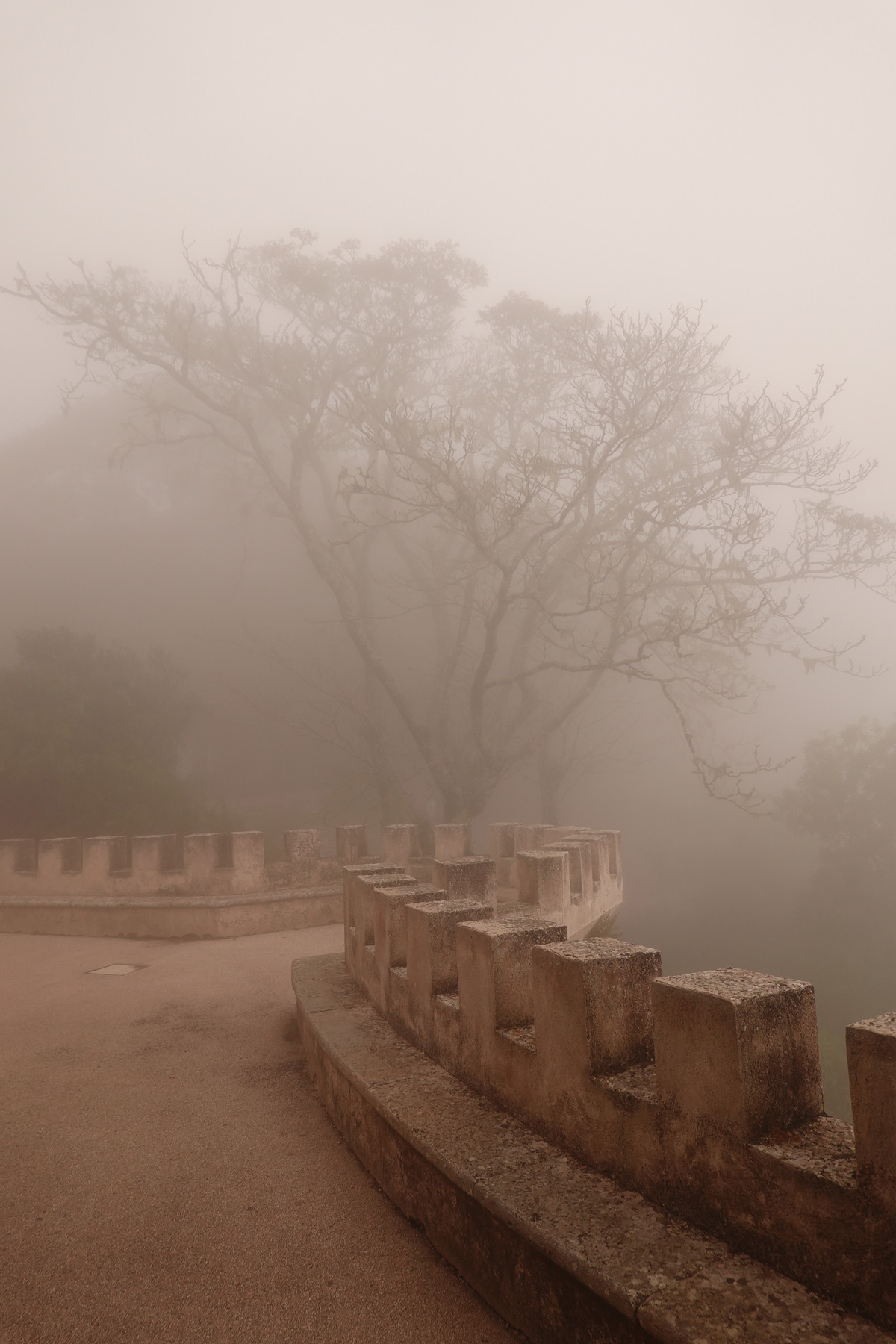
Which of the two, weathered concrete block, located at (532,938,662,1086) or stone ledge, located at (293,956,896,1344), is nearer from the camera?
stone ledge, located at (293,956,896,1344)

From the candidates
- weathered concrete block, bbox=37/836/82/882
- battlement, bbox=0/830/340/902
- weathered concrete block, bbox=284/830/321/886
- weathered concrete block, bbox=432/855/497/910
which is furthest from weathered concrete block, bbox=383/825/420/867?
weathered concrete block, bbox=432/855/497/910

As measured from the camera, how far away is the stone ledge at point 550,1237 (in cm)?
125

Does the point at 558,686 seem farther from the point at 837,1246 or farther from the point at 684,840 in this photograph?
the point at 837,1246

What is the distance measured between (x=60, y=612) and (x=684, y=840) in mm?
20326

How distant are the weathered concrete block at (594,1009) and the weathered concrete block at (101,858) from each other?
7598 mm

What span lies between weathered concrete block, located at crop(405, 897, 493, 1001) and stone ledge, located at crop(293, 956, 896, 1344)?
0.27 metres

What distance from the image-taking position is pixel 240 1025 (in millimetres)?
4188

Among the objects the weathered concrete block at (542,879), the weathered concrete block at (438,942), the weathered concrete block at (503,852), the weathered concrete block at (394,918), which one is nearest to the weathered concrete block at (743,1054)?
the weathered concrete block at (438,942)

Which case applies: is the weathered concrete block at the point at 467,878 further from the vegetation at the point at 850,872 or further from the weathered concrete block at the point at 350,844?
the vegetation at the point at 850,872

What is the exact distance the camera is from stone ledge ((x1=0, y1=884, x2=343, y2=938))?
726 centimetres

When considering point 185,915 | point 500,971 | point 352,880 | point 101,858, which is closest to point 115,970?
point 185,915

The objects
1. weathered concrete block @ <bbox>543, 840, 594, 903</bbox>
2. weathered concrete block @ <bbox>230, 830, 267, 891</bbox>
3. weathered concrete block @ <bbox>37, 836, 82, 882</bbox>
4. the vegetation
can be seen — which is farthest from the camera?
the vegetation

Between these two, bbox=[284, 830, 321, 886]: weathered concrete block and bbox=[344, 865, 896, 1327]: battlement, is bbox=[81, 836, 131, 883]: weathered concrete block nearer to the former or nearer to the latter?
bbox=[284, 830, 321, 886]: weathered concrete block

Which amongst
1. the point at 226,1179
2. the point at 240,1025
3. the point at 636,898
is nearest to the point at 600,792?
the point at 636,898
